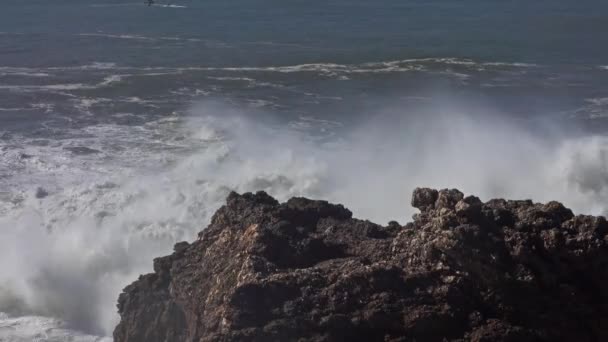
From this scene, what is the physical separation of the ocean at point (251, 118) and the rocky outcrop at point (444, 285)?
8553 millimetres

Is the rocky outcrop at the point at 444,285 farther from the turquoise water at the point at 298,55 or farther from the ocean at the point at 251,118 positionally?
the turquoise water at the point at 298,55

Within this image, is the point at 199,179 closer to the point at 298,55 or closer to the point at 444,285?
the point at 444,285

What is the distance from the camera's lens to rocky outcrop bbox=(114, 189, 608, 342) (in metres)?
11.9

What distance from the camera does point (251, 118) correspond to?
38.3 metres

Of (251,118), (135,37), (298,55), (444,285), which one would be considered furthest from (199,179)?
(135,37)

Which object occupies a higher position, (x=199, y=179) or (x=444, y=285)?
(x=444, y=285)

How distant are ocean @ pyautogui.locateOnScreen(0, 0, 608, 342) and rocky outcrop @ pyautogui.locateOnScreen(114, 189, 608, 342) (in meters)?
8.55

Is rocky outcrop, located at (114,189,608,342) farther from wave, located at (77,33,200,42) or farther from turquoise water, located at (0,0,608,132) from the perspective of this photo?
wave, located at (77,33,200,42)

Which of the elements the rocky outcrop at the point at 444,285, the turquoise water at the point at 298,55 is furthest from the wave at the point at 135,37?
the rocky outcrop at the point at 444,285

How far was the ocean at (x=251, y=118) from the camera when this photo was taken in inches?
1001

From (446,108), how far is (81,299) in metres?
22.5

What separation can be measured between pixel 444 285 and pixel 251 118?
87.9ft

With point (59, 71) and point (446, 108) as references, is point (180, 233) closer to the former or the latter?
point (446, 108)

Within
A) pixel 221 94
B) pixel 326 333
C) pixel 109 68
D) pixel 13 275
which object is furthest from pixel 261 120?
pixel 326 333
